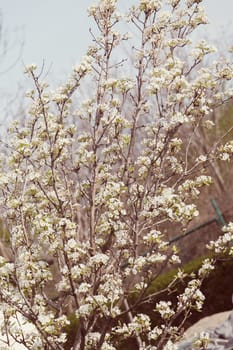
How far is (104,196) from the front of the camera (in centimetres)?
401

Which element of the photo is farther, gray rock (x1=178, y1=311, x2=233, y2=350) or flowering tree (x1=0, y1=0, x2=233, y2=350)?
gray rock (x1=178, y1=311, x2=233, y2=350)

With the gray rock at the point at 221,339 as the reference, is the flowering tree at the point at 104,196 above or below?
above

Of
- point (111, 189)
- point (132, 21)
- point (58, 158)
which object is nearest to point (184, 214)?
point (111, 189)

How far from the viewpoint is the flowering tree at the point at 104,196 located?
3.91 metres

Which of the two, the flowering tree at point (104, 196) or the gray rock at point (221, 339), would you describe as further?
the gray rock at point (221, 339)

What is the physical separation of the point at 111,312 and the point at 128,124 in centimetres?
143

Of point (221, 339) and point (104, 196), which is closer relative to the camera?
point (104, 196)

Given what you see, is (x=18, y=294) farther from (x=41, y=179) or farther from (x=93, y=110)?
(x=93, y=110)

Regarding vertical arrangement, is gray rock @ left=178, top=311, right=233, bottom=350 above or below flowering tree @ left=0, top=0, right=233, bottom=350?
below

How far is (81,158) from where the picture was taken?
4395mm

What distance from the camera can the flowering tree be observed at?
391 centimetres

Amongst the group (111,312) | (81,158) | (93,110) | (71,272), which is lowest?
(111,312)

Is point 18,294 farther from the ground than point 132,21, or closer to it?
closer to it

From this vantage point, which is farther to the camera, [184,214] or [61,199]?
[61,199]
